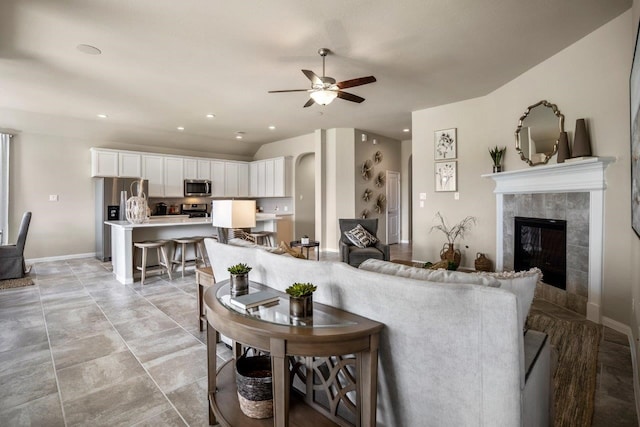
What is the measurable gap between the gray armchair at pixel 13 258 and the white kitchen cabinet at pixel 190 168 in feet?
11.3

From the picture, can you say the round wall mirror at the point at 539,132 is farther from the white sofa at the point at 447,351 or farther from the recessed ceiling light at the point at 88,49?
the recessed ceiling light at the point at 88,49

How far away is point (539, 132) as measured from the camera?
389 centimetres

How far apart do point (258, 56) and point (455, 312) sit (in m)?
3.46

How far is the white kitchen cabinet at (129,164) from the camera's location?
7.04 m

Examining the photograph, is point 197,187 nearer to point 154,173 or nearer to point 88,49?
point 154,173

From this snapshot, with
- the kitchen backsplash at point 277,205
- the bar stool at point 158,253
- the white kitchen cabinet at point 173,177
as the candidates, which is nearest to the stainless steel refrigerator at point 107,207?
the white kitchen cabinet at point 173,177

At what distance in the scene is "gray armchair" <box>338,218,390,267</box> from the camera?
471 centimetres

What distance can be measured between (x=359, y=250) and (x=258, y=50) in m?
2.97

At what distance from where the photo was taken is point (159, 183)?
761cm

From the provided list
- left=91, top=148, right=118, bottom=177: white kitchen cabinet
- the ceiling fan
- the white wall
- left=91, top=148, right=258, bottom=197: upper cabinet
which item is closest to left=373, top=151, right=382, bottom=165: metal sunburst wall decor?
the white wall

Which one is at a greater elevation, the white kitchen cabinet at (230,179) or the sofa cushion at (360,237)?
the white kitchen cabinet at (230,179)

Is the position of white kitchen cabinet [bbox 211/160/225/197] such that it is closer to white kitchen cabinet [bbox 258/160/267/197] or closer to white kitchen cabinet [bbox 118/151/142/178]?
white kitchen cabinet [bbox 258/160/267/197]

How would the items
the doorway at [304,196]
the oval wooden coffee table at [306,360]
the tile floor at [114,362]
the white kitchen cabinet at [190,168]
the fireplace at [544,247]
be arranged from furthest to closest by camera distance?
the doorway at [304,196] < the white kitchen cabinet at [190,168] < the fireplace at [544,247] < the tile floor at [114,362] < the oval wooden coffee table at [306,360]

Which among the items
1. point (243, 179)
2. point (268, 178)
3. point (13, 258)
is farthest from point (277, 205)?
point (13, 258)
